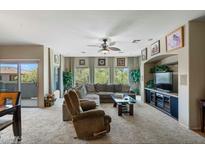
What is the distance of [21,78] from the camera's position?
7.48 metres

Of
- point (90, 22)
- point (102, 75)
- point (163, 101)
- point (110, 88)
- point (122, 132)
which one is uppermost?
point (90, 22)

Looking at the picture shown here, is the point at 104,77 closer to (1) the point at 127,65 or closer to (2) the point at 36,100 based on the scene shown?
(1) the point at 127,65

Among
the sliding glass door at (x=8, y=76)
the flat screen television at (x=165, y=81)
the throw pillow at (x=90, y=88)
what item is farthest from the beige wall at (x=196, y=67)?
the sliding glass door at (x=8, y=76)

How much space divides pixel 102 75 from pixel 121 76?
1226 mm

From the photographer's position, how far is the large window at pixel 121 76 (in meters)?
11.9

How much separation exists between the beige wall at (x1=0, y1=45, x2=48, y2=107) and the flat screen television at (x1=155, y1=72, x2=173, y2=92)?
4478 mm

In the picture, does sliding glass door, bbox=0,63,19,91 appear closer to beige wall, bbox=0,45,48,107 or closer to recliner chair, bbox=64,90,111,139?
beige wall, bbox=0,45,48,107

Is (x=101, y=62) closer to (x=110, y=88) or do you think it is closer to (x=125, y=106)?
(x=110, y=88)

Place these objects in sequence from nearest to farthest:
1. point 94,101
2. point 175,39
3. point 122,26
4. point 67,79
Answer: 1. point 122,26
2. point 175,39
3. point 94,101
4. point 67,79

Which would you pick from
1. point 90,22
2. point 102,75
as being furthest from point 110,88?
point 90,22

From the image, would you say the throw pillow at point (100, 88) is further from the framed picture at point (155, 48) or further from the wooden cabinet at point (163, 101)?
the framed picture at point (155, 48)

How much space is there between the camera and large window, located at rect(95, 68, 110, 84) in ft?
38.7

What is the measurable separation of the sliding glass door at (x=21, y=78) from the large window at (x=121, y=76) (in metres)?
5.67
